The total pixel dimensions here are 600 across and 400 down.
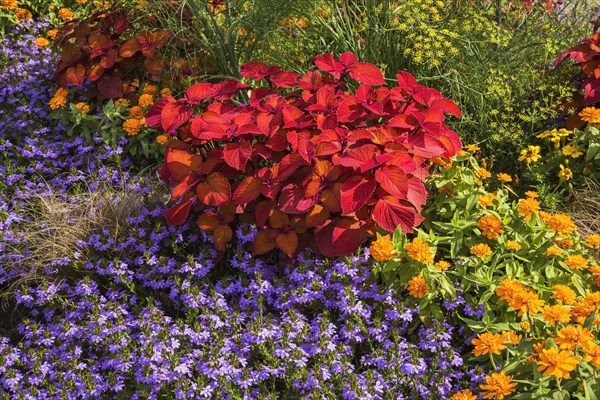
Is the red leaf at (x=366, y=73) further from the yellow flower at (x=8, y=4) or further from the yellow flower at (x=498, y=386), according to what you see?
the yellow flower at (x=8, y=4)

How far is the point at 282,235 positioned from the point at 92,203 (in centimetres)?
114

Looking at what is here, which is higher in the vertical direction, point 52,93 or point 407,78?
point 407,78

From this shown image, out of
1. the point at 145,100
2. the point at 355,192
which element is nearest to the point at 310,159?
the point at 355,192

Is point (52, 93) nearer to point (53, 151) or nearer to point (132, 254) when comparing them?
point (53, 151)

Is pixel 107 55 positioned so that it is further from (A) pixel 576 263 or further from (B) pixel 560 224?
(A) pixel 576 263

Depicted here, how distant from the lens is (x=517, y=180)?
3.69 m

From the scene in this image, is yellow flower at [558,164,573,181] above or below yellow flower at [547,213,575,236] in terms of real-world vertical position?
below

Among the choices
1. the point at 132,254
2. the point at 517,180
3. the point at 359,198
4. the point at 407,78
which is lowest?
the point at 132,254

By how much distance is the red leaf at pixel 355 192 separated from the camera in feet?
8.94

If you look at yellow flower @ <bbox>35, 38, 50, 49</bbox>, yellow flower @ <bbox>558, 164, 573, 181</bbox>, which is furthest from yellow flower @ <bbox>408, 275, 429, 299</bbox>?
yellow flower @ <bbox>35, 38, 50, 49</bbox>

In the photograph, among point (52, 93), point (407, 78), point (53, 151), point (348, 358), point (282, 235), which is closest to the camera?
point (348, 358)

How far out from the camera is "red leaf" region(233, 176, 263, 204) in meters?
2.97

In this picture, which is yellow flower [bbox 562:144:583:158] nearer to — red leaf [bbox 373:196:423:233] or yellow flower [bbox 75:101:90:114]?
red leaf [bbox 373:196:423:233]

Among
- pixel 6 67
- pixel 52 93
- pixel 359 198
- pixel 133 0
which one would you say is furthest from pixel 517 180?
pixel 6 67
